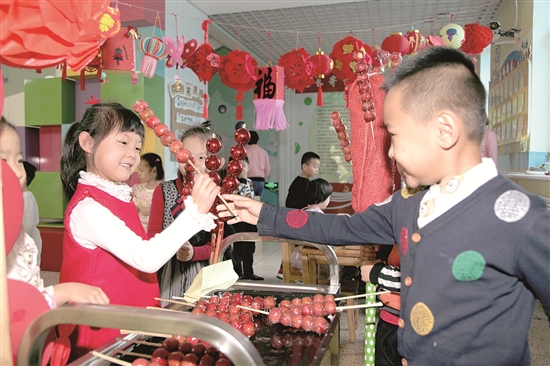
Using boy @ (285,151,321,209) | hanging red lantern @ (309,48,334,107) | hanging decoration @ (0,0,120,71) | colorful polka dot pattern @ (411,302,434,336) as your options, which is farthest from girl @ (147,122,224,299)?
boy @ (285,151,321,209)

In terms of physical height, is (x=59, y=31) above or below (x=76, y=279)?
above

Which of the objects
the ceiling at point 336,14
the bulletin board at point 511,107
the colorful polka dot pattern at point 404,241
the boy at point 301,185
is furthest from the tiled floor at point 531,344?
the ceiling at point 336,14

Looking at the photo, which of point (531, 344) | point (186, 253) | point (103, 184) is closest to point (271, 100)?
point (186, 253)

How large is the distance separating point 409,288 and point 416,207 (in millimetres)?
230

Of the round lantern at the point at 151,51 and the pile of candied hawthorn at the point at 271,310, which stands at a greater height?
the round lantern at the point at 151,51

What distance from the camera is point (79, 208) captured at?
1.46 metres

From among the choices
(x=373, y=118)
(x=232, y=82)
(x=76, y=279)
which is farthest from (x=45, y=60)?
(x=232, y=82)

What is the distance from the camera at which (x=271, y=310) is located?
1334 mm

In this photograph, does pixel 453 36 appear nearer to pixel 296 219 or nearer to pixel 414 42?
pixel 414 42

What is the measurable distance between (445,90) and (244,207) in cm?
80

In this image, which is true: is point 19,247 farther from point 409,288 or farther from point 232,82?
point 232,82

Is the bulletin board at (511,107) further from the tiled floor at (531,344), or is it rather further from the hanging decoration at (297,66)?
the hanging decoration at (297,66)

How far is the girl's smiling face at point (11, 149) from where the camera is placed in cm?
104

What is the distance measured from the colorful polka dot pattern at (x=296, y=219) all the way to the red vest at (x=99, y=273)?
2.07 ft
